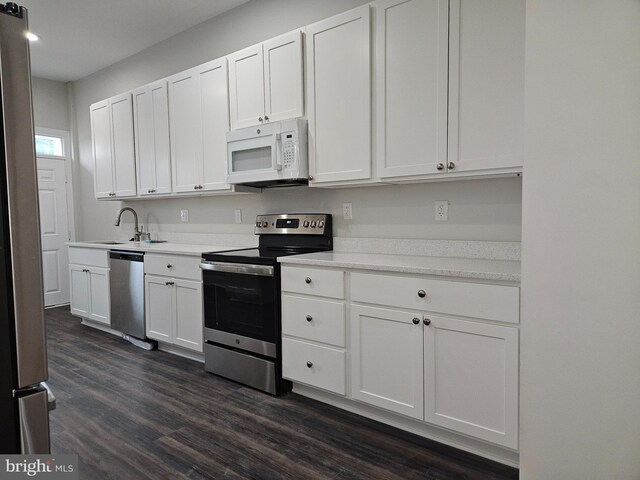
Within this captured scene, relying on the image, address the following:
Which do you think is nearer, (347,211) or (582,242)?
(582,242)

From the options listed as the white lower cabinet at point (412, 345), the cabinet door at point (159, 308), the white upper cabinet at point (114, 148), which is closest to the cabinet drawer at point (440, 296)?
the white lower cabinet at point (412, 345)

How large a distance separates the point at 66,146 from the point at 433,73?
5423 mm

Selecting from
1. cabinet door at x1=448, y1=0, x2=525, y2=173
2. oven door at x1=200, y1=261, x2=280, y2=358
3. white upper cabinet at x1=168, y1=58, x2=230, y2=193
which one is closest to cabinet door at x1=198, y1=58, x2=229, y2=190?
white upper cabinet at x1=168, y1=58, x2=230, y2=193

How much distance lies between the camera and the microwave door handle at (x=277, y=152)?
2885mm

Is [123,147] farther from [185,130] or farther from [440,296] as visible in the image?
[440,296]

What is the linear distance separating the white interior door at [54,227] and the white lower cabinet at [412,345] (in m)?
4.47

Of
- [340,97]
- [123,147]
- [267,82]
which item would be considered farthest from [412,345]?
[123,147]

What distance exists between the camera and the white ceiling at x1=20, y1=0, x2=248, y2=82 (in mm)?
3643

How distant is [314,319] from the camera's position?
2.54 m

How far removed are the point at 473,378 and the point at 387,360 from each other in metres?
0.45

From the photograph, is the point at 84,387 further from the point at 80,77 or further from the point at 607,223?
the point at 80,77

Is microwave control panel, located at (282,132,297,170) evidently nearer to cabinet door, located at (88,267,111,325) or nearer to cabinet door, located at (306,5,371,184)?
cabinet door, located at (306,5,371,184)

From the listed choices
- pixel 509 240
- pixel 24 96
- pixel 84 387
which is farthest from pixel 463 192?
pixel 84 387

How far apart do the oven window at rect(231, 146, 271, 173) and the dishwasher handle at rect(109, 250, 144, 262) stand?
49.7 inches
